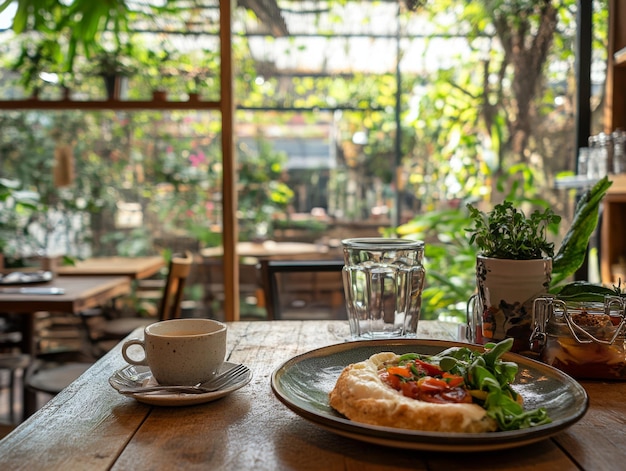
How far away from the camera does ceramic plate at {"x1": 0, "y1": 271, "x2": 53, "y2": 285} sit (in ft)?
8.84

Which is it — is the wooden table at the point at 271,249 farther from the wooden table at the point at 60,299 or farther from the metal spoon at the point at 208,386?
the metal spoon at the point at 208,386

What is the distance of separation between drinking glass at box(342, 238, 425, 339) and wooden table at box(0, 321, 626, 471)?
1.02ft

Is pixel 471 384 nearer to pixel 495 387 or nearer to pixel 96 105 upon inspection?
pixel 495 387

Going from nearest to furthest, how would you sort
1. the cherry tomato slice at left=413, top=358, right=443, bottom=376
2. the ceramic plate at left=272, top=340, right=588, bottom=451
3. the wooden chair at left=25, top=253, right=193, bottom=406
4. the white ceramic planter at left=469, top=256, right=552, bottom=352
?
1. the ceramic plate at left=272, top=340, right=588, bottom=451
2. the cherry tomato slice at left=413, top=358, right=443, bottom=376
3. the white ceramic planter at left=469, top=256, right=552, bottom=352
4. the wooden chair at left=25, top=253, right=193, bottom=406

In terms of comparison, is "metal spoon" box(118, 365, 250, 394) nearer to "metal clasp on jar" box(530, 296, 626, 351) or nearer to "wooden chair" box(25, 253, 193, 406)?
"metal clasp on jar" box(530, 296, 626, 351)

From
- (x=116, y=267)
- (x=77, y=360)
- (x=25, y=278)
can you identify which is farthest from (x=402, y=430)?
(x=116, y=267)

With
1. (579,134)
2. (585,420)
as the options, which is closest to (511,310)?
(585,420)

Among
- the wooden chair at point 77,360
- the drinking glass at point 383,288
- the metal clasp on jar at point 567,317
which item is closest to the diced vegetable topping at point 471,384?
the metal clasp on jar at point 567,317

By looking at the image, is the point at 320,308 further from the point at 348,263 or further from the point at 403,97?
the point at 348,263

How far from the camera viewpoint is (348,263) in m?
1.16

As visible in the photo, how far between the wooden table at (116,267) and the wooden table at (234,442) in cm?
240

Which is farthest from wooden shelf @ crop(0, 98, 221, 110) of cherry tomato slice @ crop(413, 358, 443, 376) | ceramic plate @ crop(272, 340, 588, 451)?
cherry tomato slice @ crop(413, 358, 443, 376)

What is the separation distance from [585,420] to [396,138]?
3.04 metres

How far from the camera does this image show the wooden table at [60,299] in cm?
238
